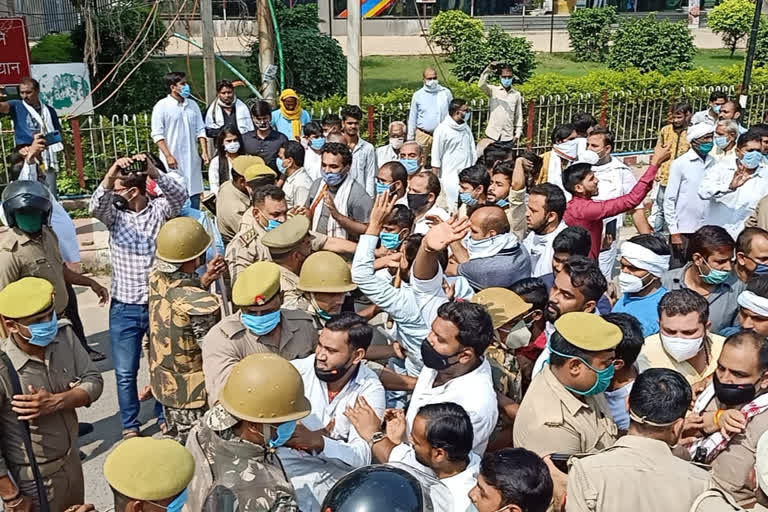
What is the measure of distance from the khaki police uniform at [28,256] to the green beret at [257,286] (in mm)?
1686

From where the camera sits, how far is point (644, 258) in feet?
14.5

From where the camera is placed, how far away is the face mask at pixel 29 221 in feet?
15.0

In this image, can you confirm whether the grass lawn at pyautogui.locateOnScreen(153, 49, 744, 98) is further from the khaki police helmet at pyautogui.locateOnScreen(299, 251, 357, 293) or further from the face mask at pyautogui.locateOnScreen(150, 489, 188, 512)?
the face mask at pyautogui.locateOnScreen(150, 489, 188, 512)

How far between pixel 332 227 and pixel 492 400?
2.91 m

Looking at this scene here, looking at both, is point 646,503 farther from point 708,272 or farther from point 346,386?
point 708,272

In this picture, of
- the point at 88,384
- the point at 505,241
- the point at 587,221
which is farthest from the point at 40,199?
the point at 587,221

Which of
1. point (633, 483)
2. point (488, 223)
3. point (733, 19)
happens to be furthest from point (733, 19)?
point (633, 483)

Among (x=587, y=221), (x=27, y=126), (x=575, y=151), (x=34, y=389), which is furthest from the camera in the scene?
(x=27, y=126)

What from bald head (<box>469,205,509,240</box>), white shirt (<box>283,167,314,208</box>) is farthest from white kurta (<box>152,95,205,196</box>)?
bald head (<box>469,205,509,240</box>)

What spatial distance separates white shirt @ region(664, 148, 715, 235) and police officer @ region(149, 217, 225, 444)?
4277 mm

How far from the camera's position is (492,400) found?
3.44 metres

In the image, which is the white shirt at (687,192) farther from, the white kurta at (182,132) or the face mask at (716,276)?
the white kurta at (182,132)

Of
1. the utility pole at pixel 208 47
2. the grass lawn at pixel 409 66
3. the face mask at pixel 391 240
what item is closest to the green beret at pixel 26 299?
the face mask at pixel 391 240

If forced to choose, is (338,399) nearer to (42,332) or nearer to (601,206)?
(42,332)
